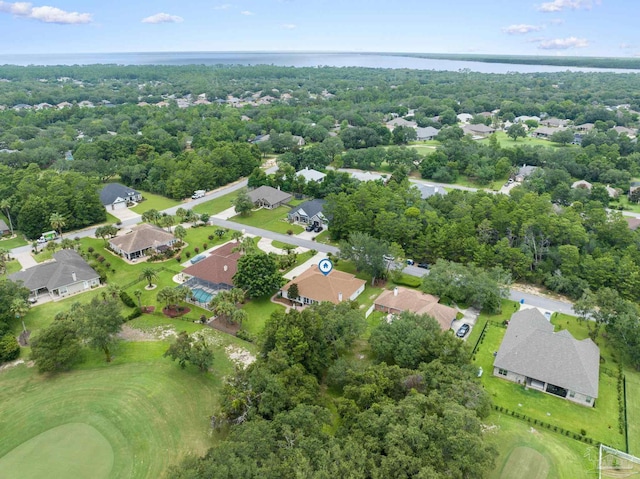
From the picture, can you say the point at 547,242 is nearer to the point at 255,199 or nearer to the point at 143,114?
the point at 255,199

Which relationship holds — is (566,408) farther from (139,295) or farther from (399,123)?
(399,123)

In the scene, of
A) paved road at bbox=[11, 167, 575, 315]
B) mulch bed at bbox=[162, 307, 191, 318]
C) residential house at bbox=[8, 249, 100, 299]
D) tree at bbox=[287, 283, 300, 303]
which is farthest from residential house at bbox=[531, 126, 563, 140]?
residential house at bbox=[8, 249, 100, 299]

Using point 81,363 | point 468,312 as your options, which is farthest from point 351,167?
point 81,363

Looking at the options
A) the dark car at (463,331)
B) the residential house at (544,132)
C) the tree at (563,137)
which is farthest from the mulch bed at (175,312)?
the residential house at (544,132)

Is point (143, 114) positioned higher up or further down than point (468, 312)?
higher up

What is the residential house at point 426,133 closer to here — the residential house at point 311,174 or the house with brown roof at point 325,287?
the residential house at point 311,174

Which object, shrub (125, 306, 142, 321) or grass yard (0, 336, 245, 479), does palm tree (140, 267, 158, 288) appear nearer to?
shrub (125, 306, 142, 321)
